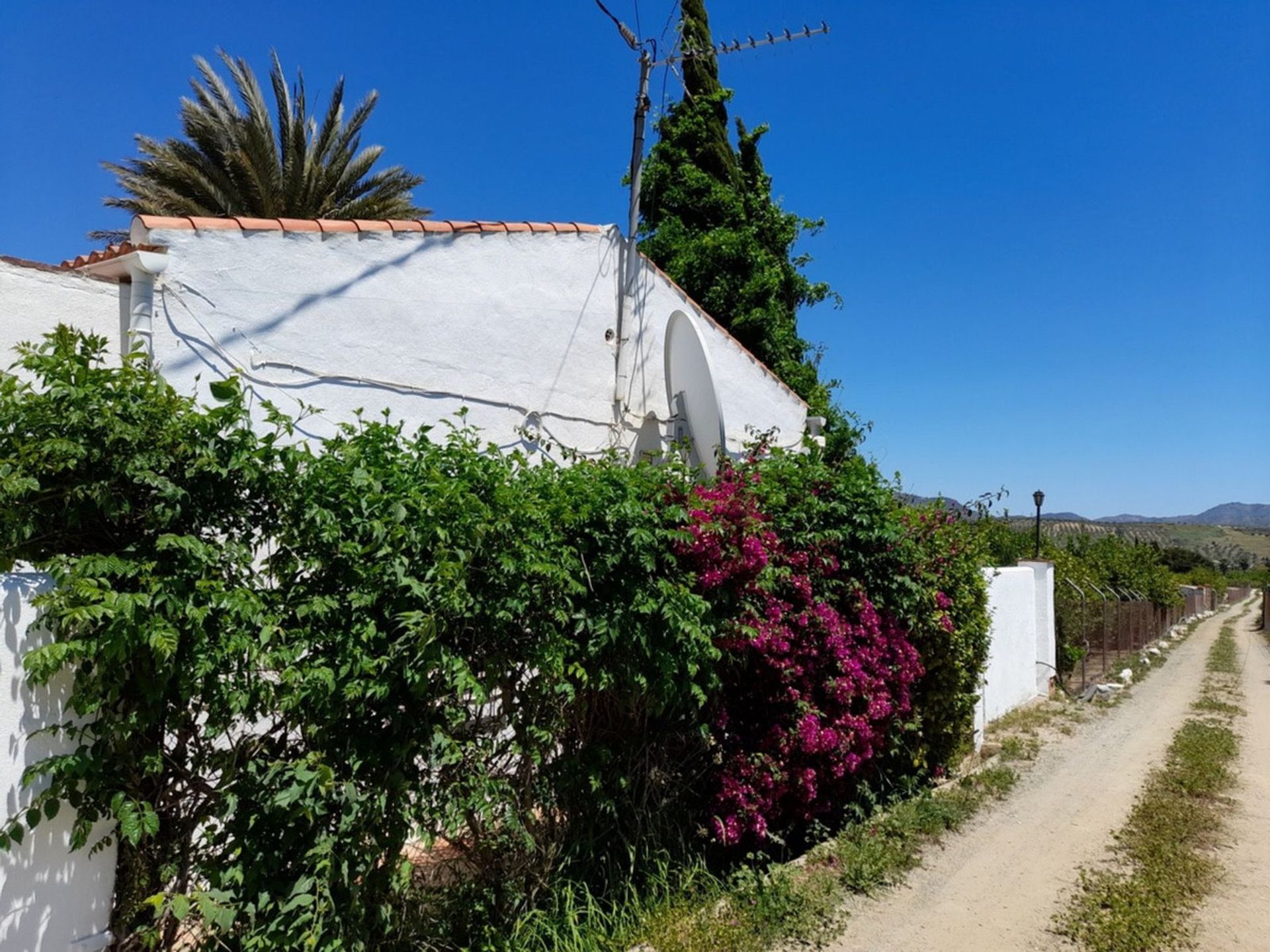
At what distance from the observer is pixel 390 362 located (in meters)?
6.75

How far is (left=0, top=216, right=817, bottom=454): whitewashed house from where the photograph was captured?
17.5 feet

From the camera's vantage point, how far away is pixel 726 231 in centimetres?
1602

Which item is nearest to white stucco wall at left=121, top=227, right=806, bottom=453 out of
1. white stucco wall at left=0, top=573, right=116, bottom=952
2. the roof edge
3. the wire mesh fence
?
the roof edge

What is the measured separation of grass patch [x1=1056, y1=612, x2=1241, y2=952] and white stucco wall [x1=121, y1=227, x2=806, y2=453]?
5.35 meters

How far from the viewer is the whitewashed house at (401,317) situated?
5324 mm

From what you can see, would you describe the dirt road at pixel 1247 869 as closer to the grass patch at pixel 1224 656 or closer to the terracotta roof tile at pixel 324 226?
the terracotta roof tile at pixel 324 226

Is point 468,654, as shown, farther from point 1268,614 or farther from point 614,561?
point 1268,614

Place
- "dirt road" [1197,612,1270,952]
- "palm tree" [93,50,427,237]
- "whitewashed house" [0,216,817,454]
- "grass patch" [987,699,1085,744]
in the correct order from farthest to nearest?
1. "palm tree" [93,50,427,237]
2. "grass patch" [987,699,1085,744]
3. "whitewashed house" [0,216,817,454]
4. "dirt road" [1197,612,1270,952]

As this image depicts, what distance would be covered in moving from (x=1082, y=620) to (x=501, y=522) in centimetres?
1390

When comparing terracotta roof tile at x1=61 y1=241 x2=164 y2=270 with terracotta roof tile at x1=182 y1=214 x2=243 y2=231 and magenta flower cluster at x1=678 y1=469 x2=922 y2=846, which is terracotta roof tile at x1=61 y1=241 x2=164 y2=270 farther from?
magenta flower cluster at x1=678 y1=469 x2=922 y2=846

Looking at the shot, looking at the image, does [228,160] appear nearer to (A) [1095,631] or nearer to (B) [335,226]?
(B) [335,226]

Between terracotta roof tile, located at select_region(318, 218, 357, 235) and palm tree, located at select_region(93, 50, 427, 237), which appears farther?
palm tree, located at select_region(93, 50, 427, 237)

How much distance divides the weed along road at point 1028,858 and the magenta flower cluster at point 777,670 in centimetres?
76

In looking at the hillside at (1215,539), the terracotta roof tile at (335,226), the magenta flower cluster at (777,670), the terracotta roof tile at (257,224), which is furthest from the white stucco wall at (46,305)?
the hillside at (1215,539)
